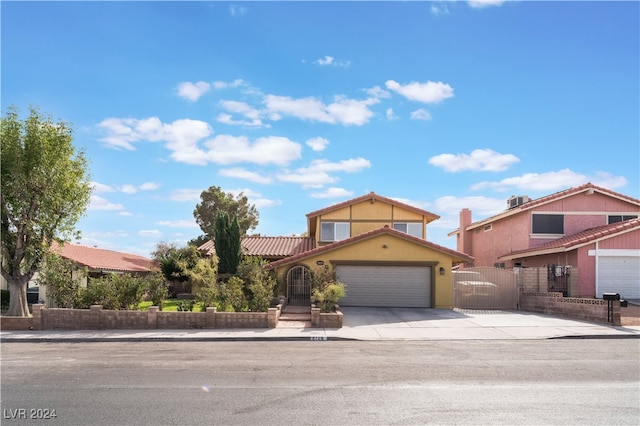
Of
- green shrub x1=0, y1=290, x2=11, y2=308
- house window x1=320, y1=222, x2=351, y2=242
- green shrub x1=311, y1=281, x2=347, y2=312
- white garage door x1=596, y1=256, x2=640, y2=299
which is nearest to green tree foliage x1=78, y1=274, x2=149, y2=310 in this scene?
green shrub x1=311, y1=281, x2=347, y2=312

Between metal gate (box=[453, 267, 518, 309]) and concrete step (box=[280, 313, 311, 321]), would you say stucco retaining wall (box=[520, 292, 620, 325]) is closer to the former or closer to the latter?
metal gate (box=[453, 267, 518, 309])

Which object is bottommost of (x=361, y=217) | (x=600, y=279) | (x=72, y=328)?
(x=72, y=328)

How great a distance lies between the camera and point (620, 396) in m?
8.30

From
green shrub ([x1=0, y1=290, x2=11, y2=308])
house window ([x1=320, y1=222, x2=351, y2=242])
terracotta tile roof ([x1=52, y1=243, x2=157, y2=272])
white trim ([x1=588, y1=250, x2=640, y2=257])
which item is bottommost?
green shrub ([x1=0, y1=290, x2=11, y2=308])

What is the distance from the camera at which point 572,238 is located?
2727cm

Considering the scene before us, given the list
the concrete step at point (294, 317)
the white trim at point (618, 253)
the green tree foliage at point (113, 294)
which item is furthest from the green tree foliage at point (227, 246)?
the white trim at point (618, 253)

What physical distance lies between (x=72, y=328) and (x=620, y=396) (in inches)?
682

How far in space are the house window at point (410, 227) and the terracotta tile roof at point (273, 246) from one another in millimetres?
6077

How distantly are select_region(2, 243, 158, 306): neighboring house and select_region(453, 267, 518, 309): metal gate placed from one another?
17.3 meters

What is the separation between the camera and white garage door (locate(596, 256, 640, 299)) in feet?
80.1

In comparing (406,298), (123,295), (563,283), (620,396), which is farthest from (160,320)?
(563,283)

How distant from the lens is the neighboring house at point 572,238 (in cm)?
2444

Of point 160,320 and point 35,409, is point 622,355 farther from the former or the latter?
point 160,320

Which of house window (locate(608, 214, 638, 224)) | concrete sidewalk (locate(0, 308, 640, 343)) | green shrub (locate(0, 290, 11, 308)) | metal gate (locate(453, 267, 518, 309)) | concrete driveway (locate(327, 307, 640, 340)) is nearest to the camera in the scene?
concrete sidewalk (locate(0, 308, 640, 343))
